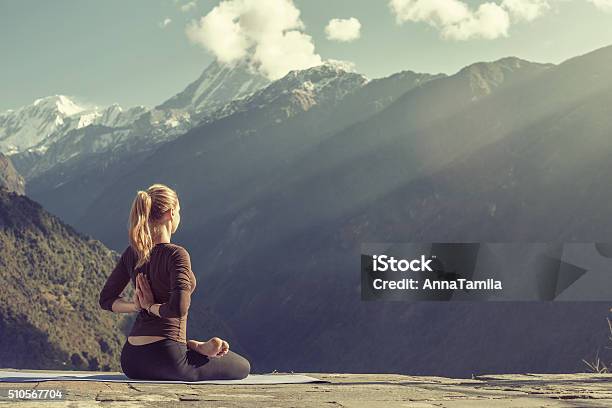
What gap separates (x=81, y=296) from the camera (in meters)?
164

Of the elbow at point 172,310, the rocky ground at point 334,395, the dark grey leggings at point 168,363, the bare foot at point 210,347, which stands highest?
the elbow at point 172,310

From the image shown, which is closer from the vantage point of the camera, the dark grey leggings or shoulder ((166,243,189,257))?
shoulder ((166,243,189,257))

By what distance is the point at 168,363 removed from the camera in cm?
1063

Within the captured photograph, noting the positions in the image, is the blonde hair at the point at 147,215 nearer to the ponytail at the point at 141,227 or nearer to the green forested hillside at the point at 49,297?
the ponytail at the point at 141,227

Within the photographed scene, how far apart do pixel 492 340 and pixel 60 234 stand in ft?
318

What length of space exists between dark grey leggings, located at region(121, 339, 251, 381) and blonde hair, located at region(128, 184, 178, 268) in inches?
49.4

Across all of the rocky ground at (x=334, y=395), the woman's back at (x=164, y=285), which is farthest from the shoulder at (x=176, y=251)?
the rocky ground at (x=334, y=395)

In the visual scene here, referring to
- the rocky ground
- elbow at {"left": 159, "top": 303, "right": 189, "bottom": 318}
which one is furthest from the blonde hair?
the rocky ground

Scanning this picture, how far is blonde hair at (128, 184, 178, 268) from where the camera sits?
9.97m

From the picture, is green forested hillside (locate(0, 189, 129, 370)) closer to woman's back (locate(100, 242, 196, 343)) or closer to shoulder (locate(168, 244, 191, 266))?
woman's back (locate(100, 242, 196, 343))

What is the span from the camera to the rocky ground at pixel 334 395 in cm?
882

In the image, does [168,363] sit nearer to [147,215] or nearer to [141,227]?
[141,227]

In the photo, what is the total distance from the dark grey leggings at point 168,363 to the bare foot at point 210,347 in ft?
0.45

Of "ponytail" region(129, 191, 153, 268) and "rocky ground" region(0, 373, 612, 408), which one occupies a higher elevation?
"ponytail" region(129, 191, 153, 268)
